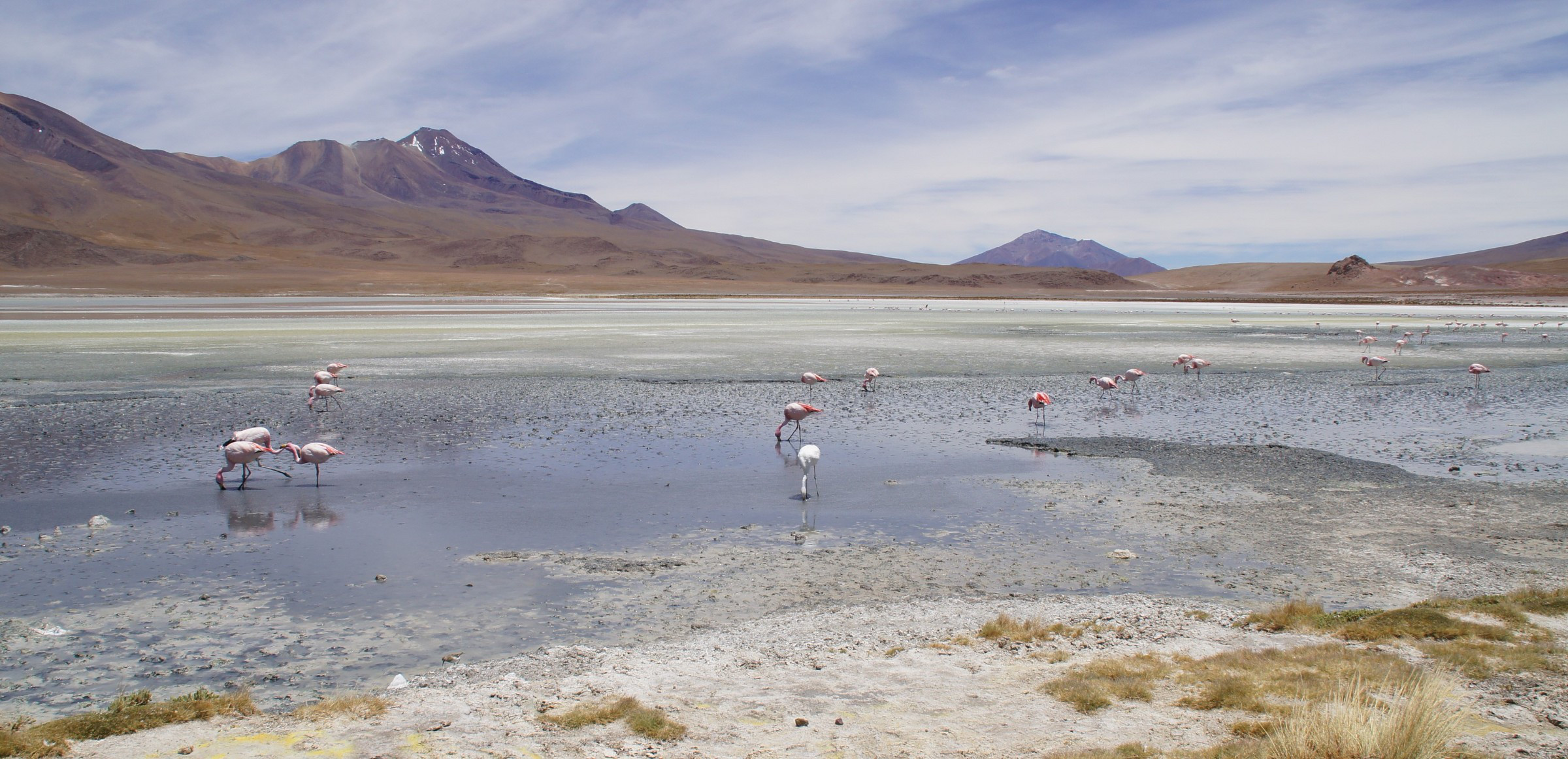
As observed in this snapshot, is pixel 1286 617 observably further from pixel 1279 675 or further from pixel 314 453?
pixel 314 453

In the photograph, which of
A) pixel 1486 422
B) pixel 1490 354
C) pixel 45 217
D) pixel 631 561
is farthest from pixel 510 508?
pixel 45 217

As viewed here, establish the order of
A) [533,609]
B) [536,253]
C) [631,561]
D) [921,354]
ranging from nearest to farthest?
[533,609] < [631,561] < [921,354] < [536,253]

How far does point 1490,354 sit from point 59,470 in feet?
97.1

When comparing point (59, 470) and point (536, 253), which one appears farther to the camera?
point (536, 253)

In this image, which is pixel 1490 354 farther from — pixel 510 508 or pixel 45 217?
pixel 45 217

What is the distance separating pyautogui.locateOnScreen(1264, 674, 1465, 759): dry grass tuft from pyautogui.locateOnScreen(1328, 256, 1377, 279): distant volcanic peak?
15316cm

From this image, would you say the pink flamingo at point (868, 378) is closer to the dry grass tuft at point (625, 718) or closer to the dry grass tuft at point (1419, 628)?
the dry grass tuft at point (1419, 628)

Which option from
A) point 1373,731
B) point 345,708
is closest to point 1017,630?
point 1373,731

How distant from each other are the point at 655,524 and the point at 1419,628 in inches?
212

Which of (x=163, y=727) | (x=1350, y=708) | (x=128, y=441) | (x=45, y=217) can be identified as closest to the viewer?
(x=1350, y=708)

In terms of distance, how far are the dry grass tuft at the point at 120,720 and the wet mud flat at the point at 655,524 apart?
0.22 m

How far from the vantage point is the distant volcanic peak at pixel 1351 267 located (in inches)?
5384

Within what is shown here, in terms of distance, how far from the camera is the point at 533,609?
6039mm

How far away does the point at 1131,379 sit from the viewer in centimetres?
1712
